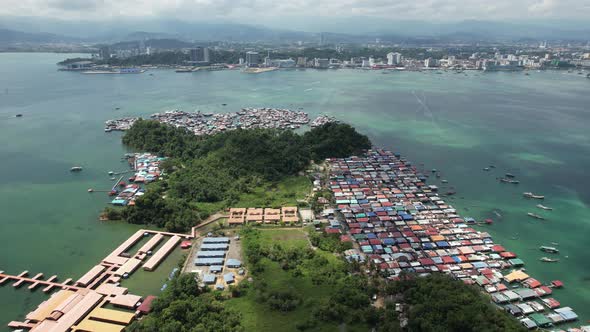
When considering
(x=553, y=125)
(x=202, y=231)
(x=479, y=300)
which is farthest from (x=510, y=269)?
(x=553, y=125)

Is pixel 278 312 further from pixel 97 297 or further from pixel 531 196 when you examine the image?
pixel 531 196

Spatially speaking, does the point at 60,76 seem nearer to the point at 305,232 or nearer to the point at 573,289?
the point at 305,232

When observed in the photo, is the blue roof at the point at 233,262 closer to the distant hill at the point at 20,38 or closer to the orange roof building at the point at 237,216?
the orange roof building at the point at 237,216

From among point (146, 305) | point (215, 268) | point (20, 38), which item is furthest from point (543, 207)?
point (20, 38)

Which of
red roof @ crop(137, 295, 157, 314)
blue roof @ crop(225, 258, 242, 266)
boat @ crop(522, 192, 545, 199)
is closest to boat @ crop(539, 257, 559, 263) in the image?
boat @ crop(522, 192, 545, 199)

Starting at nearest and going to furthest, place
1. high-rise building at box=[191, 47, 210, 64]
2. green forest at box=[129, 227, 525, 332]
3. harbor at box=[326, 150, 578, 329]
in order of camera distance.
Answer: green forest at box=[129, 227, 525, 332], harbor at box=[326, 150, 578, 329], high-rise building at box=[191, 47, 210, 64]

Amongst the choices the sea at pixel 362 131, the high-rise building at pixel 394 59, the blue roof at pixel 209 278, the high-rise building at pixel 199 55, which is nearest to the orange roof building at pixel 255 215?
the blue roof at pixel 209 278

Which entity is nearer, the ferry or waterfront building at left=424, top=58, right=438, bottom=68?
the ferry

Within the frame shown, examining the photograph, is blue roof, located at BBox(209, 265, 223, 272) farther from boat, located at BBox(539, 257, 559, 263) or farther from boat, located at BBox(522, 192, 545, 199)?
boat, located at BBox(522, 192, 545, 199)
